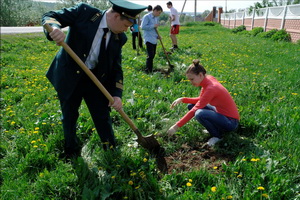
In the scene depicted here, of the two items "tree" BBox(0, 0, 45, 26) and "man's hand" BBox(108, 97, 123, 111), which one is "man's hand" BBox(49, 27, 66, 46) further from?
"tree" BBox(0, 0, 45, 26)

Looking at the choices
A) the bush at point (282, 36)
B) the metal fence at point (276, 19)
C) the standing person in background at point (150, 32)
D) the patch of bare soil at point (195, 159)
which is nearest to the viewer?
the patch of bare soil at point (195, 159)

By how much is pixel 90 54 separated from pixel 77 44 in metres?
0.15

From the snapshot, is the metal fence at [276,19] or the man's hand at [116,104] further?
the metal fence at [276,19]

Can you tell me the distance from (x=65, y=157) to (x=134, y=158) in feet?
2.70

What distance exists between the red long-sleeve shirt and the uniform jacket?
869 millimetres

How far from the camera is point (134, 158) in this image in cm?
258

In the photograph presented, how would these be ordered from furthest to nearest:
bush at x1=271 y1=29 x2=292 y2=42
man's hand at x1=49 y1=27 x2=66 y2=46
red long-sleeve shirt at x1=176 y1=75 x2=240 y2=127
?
bush at x1=271 y1=29 x2=292 y2=42, red long-sleeve shirt at x1=176 y1=75 x2=240 y2=127, man's hand at x1=49 y1=27 x2=66 y2=46

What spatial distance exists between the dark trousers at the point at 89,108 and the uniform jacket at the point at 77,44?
0.12 metres

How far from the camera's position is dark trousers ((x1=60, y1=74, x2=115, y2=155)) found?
245 centimetres

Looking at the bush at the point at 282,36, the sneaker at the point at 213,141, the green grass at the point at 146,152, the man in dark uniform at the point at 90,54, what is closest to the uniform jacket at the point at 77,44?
the man in dark uniform at the point at 90,54

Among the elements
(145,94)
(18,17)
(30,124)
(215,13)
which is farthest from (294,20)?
(215,13)

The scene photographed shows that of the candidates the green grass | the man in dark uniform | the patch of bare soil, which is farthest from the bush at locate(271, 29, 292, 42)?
the man in dark uniform

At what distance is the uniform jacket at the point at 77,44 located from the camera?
85.0 inches

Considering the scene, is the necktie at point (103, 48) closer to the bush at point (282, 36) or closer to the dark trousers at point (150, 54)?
the dark trousers at point (150, 54)
